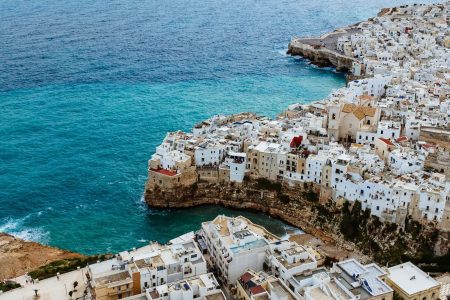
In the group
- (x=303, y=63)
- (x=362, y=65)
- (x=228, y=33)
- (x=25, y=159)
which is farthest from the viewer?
(x=228, y=33)

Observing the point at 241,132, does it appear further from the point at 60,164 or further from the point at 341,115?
the point at 60,164

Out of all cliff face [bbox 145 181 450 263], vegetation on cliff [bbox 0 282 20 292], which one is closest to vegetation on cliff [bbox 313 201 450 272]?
cliff face [bbox 145 181 450 263]

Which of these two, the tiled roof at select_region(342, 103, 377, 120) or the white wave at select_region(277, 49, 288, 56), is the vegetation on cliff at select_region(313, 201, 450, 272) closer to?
the tiled roof at select_region(342, 103, 377, 120)

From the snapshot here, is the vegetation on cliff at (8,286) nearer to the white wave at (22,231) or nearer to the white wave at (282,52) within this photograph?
A: the white wave at (22,231)

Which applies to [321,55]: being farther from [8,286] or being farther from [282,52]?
[8,286]

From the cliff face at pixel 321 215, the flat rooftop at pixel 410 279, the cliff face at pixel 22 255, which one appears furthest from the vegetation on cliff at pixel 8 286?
the flat rooftop at pixel 410 279

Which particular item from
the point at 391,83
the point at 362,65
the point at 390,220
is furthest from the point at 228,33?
the point at 390,220
